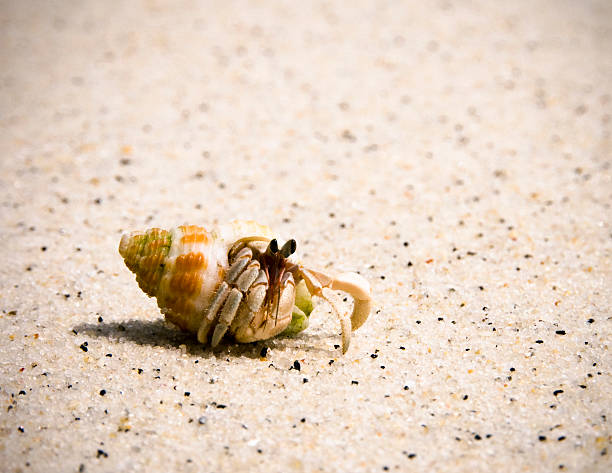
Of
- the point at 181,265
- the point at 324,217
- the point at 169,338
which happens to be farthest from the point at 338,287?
the point at 324,217

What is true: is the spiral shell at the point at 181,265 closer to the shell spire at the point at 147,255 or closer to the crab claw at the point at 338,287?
the shell spire at the point at 147,255

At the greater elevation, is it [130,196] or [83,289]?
[130,196]

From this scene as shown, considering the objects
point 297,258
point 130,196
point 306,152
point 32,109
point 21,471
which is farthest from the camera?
point 32,109

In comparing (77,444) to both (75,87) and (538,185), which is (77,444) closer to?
(538,185)

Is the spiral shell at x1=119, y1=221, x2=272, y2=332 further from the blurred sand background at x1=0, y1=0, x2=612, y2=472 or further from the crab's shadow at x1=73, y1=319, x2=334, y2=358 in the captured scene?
the blurred sand background at x1=0, y1=0, x2=612, y2=472

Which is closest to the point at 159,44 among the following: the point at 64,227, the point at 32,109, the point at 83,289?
the point at 32,109

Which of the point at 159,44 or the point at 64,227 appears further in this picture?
the point at 159,44

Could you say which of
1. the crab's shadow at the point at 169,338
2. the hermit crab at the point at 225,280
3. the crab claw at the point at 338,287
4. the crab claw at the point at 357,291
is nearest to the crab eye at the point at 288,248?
the hermit crab at the point at 225,280
